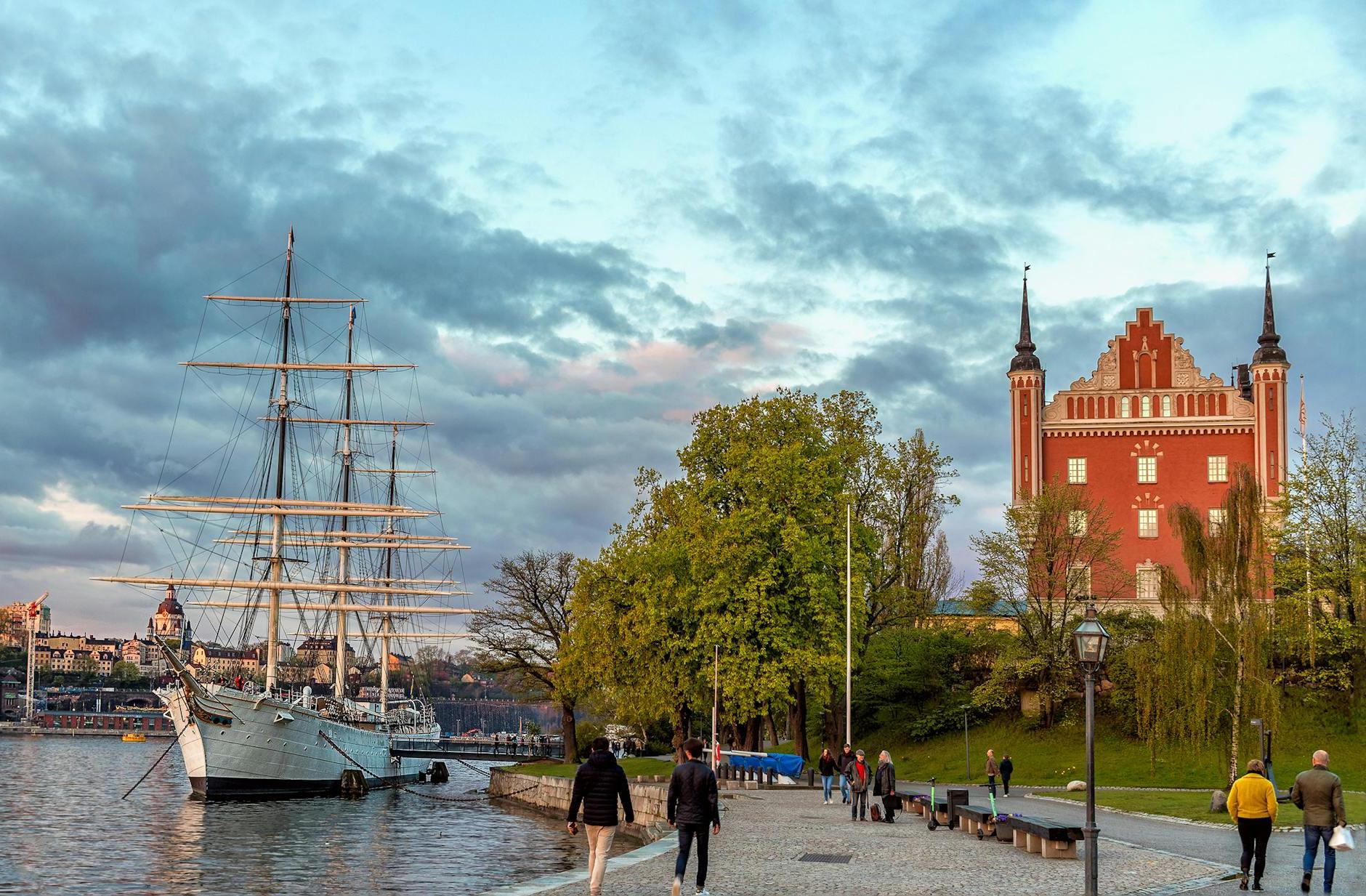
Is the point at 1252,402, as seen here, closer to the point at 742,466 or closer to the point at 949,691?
the point at 949,691

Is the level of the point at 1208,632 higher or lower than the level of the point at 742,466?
lower

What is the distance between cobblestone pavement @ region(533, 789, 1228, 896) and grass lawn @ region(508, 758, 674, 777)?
27.7 meters

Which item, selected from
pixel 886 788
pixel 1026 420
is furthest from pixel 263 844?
pixel 1026 420

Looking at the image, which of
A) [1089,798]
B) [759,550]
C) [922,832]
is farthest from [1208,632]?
[1089,798]

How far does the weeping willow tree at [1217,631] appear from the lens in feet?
142

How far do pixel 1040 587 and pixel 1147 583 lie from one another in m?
17.7

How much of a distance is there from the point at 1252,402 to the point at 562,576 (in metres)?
38.2

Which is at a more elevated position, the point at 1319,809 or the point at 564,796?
the point at 1319,809

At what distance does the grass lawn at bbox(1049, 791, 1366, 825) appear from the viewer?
30.8 metres

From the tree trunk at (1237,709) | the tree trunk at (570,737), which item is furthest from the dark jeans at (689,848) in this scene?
the tree trunk at (570,737)

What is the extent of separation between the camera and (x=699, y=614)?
50312mm

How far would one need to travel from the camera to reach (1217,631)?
1724 inches

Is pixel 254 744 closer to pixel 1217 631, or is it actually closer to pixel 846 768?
pixel 846 768

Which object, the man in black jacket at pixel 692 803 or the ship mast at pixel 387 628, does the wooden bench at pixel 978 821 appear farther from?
the ship mast at pixel 387 628
